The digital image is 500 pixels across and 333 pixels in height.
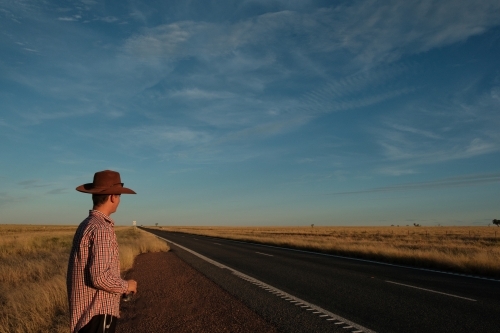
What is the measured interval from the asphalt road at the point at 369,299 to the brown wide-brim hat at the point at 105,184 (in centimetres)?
420

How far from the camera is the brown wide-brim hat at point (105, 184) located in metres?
3.30

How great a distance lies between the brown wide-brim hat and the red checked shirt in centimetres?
24

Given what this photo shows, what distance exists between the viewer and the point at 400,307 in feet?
25.9

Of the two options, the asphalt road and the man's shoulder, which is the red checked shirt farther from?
the asphalt road

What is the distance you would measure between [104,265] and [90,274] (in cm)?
12

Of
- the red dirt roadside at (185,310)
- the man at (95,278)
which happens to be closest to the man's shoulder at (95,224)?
the man at (95,278)

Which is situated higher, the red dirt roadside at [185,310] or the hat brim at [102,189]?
the hat brim at [102,189]

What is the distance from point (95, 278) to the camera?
3.00 meters

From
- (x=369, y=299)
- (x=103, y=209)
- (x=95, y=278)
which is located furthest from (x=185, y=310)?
(x=95, y=278)

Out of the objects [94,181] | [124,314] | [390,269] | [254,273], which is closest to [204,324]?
[124,314]

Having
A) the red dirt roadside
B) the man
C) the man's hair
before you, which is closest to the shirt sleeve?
the man

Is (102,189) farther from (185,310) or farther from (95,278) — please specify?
(185,310)

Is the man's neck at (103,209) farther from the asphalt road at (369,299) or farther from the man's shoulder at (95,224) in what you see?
the asphalt road at (369,299)

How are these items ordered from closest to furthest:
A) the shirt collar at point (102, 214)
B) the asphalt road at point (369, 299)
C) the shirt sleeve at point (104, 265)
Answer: the shirt sleeve at point (104, 265) < the shirt collar at point (102, 214) < the asphalt road at point (369, 299)
